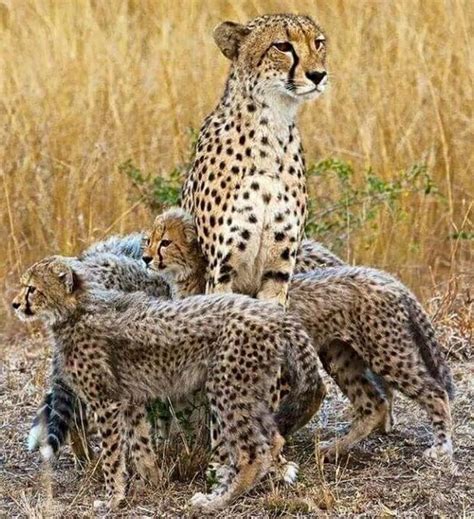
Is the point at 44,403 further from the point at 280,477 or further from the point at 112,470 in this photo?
the point at 280,477

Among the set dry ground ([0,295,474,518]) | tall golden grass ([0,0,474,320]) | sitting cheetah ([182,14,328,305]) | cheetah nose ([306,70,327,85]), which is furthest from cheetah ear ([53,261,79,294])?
tall golden grass ([0,0,474,320])

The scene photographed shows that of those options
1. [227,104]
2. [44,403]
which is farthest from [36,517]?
[227,104]

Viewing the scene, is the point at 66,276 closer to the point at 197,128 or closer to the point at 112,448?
the point at 112,448

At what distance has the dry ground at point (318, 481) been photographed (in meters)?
4.71

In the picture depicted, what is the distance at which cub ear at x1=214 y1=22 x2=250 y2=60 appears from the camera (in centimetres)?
532

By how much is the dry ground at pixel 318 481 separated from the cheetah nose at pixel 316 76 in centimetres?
122

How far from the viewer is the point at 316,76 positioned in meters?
5.10

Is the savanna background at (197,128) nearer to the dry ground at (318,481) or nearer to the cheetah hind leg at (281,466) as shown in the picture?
the dry ground at (318,481)

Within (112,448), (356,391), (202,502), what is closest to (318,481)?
(202,502)

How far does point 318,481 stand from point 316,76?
4.33ft

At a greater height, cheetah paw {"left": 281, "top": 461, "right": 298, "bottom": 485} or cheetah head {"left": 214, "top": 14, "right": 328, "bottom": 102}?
cheetah head {"left": 214, "top": 14, "right": 328, "bottom": 102}

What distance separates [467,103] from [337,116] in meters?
0.69

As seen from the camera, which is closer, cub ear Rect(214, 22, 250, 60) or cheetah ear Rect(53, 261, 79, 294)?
cheetah ear Rect(53, 261, 79, 294)

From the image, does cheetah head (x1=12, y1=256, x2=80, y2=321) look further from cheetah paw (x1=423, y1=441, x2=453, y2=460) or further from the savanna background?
the savanna background
